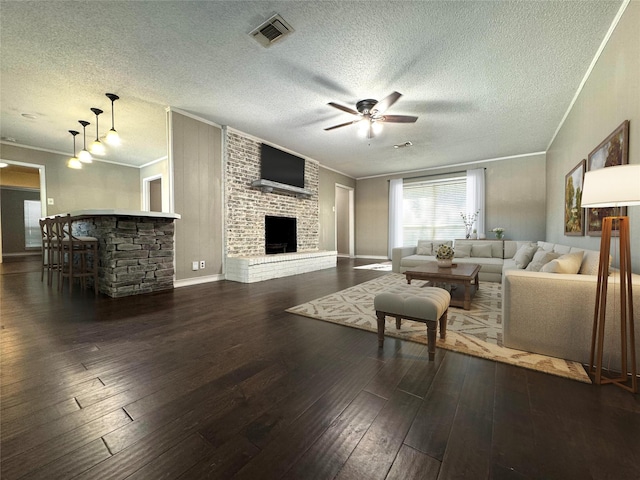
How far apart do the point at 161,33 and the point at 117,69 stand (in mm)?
1020

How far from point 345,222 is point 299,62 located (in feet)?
22.7

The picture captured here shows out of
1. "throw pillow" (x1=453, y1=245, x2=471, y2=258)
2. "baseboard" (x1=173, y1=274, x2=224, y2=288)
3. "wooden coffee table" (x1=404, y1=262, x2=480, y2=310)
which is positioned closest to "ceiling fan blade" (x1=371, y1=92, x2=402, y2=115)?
"wooden coffee table" (x1=404, y1=262, x2=480, y2=310)

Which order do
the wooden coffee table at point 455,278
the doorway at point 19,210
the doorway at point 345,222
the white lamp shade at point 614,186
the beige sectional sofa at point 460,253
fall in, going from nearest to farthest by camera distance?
the white lamp shade at point 614,186, the wooden coffee table at point 455,278, the beige sectional sofa at point 460,253, the doorway at point 19,210, the doorway at point 345,222

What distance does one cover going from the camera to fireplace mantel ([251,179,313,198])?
205 inches

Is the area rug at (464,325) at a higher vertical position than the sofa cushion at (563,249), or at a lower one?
lower

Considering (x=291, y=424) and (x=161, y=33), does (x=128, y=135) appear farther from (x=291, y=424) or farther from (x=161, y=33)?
(x=291, y=424)

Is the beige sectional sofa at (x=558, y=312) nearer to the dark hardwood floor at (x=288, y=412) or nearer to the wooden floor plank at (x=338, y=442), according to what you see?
the dark hardwood floor at (x=288, y=412)

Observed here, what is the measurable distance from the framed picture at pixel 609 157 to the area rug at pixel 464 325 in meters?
1.24

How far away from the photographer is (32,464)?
3.10ft

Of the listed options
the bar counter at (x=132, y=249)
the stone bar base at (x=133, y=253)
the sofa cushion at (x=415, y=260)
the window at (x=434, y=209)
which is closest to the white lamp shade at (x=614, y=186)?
the sofa cushion at (x=415, y=260)

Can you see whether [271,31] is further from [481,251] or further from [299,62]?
[481,251]

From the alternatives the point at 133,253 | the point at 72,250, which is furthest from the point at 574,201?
the point at 72,250

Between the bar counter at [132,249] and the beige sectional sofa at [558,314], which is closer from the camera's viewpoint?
the beige sectional sofa at [558,314]

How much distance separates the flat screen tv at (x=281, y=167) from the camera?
218 inches
